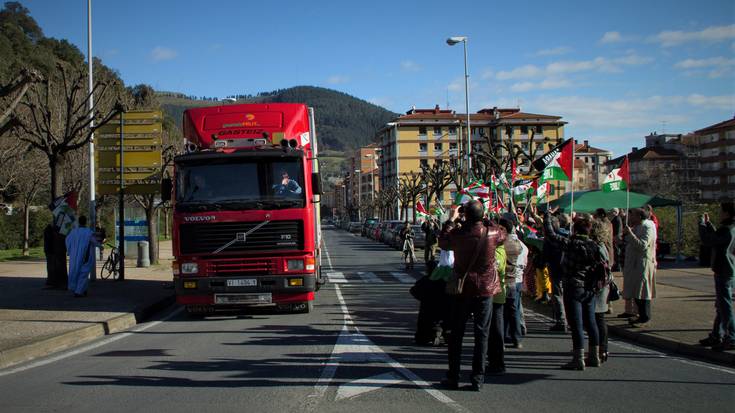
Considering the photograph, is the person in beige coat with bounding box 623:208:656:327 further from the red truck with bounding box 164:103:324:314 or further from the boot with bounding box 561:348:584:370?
the red truck with bounding box 164:103:324:314

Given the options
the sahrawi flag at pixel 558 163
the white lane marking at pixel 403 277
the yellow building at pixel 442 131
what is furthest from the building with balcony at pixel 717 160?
the sahrawi flag at pixel 558 163

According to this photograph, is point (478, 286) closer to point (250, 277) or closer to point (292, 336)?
point (292, 336)

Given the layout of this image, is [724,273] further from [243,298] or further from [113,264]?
[113,264]

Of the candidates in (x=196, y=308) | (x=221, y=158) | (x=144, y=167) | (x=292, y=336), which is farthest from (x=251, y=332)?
(x=144, y=167)

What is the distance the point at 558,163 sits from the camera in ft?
57.9

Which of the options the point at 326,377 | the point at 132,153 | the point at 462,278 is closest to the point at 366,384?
the point at 326,377

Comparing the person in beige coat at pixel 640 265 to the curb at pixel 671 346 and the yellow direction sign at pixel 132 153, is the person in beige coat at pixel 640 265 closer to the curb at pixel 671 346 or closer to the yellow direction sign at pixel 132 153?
the curb at pixel 671 346

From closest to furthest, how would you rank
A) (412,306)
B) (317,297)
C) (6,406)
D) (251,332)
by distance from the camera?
(6,406), (251,332), (412,306), (317,297)

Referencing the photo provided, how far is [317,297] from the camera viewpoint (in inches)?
659

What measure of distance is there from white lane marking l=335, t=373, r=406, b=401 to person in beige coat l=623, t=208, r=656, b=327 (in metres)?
5.36

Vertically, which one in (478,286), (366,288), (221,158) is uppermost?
(221,158)

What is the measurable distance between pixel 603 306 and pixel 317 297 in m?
9.45

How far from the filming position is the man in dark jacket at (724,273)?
8773 mm

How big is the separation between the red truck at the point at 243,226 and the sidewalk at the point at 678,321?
544cm
